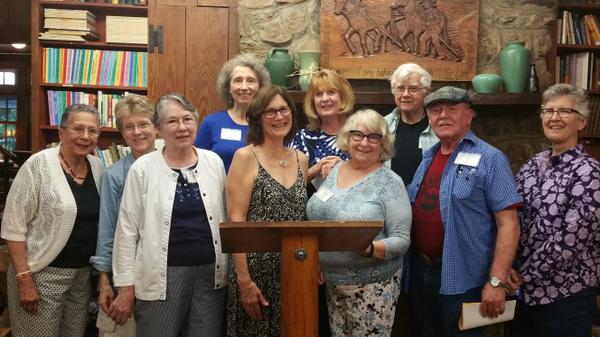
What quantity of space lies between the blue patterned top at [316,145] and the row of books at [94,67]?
203 cm

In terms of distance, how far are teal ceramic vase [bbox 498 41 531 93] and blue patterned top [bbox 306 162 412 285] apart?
7.09 ft

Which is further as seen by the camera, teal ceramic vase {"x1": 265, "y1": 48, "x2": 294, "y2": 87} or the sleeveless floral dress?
teal ceramic vase {"x1": 265, "y1": 48, "x2": 294, "y2": 87}

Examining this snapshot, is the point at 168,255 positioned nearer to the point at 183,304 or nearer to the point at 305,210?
the point at 183,304

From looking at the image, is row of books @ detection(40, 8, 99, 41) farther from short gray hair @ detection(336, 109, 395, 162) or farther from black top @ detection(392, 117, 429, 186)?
short gray hair @ detection(336, 109, 395, 162)

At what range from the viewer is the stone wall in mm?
4188

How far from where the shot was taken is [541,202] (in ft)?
7.35

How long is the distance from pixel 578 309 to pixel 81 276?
2.07 meters

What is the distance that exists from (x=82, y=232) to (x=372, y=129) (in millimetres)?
1319

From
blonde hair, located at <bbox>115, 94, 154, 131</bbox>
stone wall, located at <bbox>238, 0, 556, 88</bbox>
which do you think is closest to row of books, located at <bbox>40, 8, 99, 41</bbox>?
stone wall, located at <bbox>238, 0, 556, 88</bbox>

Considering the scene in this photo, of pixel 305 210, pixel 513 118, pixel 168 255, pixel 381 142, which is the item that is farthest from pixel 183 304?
pixel 513 118

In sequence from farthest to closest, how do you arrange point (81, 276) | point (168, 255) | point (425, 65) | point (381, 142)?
point (425, 65) < point (81, 276) < point (381, 142) < point (168, 255)

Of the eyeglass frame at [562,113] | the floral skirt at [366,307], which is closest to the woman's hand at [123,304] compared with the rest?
A: the floral skirt at [366,307]

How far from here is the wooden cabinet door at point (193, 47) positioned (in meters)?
4.16

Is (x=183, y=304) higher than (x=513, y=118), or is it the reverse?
(x=513, y=118)
